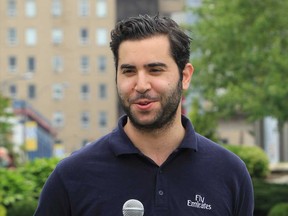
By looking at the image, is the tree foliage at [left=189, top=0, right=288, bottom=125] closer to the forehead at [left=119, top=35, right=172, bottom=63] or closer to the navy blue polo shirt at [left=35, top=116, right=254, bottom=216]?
the navy blue polo shirt at [left=35, top=116, right=254, bottom=216]

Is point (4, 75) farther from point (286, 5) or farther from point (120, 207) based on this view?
point (120, 207)

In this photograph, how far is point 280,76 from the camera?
2377 centimetres

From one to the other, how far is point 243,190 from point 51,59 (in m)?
117

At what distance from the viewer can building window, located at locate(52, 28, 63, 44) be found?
121 m

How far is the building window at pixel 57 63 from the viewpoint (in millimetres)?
120375

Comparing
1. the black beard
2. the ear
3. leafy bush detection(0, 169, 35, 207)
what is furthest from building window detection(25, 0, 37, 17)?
→ the black beard

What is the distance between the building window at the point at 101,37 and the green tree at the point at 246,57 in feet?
288

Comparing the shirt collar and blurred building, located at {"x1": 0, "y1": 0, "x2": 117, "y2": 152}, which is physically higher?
the shirt collar

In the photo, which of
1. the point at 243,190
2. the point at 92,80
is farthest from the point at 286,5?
the point at 92,80

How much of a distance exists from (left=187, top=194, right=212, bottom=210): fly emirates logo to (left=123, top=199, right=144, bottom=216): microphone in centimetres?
23

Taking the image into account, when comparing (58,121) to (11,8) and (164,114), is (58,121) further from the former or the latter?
(164,114)

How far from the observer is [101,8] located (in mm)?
122312

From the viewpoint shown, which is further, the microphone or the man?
the man

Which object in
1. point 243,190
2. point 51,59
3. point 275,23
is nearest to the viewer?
point 243,190
